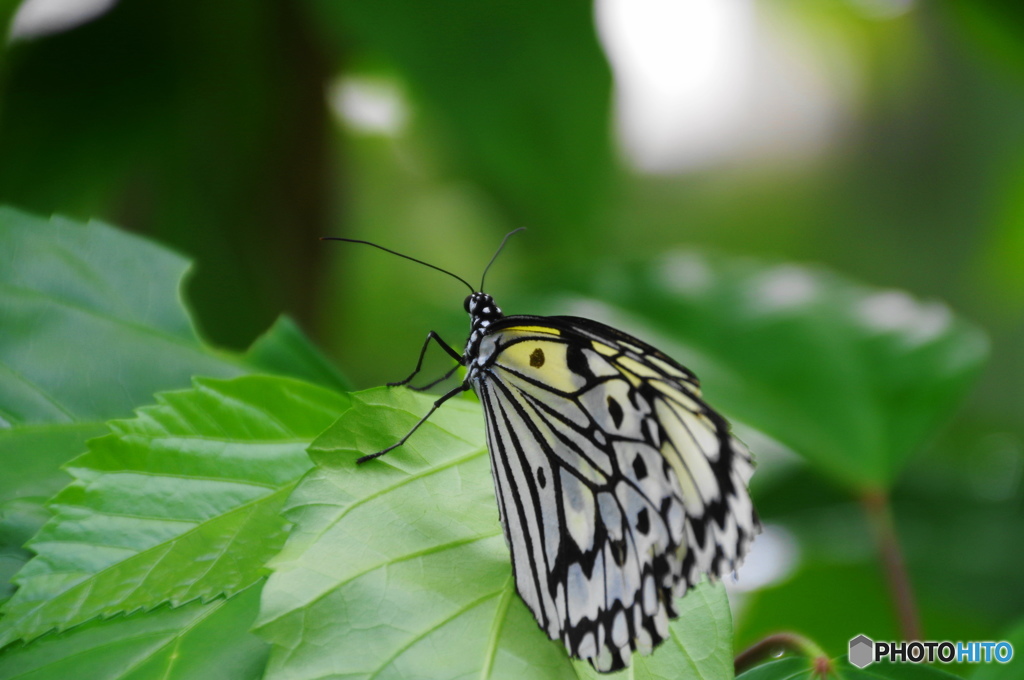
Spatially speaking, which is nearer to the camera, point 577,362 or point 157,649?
point 157,649

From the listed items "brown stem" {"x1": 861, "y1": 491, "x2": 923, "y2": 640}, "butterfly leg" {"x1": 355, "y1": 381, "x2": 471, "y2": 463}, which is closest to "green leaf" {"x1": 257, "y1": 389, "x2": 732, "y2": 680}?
"butterfly leg" {"x1": 355, "y1": 381, "x2": 471, "y2": 463}

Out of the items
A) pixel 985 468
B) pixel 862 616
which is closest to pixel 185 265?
pixel 862 616

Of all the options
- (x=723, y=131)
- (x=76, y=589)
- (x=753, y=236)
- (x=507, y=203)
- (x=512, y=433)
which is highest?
(x=723, y=131)

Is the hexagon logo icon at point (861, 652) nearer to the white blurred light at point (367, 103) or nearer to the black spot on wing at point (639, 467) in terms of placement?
the black spot on wing at point (639, 467)

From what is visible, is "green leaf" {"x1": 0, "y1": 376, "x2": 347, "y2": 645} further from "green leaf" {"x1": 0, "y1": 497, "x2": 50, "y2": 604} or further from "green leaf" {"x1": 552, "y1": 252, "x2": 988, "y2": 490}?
"green leaf" {"x1": 552, "y1": 252, "x2": 988, "y2": 490}

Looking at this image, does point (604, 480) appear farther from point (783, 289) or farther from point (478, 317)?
point (783, 289)

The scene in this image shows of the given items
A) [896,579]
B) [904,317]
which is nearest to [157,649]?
[896,579]

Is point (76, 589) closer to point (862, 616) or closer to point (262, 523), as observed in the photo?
point (262, 523)
